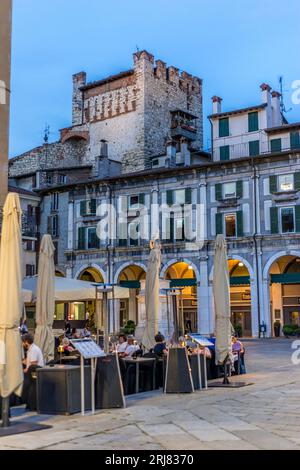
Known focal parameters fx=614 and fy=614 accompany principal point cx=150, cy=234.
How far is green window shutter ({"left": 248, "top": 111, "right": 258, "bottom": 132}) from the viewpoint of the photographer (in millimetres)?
42812

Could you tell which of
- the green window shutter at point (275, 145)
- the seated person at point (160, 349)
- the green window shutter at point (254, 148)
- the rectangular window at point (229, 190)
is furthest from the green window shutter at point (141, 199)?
the seated person at point (160, 349)

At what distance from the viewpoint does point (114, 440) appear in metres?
7.67

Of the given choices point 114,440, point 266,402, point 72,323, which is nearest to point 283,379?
point 266,402

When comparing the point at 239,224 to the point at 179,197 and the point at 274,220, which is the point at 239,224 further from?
the point at 179,197

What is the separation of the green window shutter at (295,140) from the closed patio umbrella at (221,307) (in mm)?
27222

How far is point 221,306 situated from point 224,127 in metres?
31.9

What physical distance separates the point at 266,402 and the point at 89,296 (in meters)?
8.49

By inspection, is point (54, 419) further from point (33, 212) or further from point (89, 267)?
point (33, 212)

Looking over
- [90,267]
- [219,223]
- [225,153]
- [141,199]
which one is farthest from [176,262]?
[225,153]

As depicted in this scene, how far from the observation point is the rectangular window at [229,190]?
40000 mm

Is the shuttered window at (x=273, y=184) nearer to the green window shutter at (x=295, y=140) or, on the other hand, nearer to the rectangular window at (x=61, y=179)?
the green window shutter at (x=295, y=140)

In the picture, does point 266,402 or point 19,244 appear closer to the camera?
point 19,244

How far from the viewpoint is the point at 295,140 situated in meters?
40.2

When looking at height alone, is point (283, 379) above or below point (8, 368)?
below
